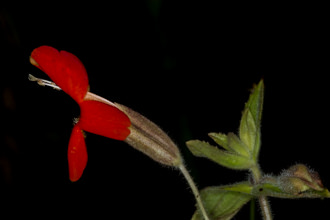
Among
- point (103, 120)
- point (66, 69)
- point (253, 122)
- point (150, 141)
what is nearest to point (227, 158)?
point (253, 122)

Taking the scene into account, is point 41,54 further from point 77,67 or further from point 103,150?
point 103,150

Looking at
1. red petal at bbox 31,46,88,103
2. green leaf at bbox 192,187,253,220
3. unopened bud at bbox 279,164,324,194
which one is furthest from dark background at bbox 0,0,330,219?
red petal at bbox 31,46,88,103

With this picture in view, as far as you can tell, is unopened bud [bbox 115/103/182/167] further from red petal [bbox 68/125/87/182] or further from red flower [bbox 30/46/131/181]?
red petal [bbox 68/125/87/182]

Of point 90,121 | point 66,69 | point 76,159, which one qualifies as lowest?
point 76,159

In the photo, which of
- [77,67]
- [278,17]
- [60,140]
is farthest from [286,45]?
[77,67]

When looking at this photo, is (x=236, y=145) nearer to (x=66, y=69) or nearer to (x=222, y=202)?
(x=222, y=202)

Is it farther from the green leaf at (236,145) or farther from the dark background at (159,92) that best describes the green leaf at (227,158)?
the dark background at (159,92)

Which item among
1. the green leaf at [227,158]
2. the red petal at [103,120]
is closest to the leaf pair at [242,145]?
the green leaf at [227,158]
